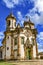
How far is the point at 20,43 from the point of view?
131ft

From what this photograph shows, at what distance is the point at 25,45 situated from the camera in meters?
40.5

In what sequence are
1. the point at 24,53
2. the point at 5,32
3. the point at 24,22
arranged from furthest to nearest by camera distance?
the point at 24,22 → the point at 5,32 → the point at 24,53

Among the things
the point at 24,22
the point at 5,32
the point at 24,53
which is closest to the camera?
the point at 24,53

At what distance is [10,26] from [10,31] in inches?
90.8

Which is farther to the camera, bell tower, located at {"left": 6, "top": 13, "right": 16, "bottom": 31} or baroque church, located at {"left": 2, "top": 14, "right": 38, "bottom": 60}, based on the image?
bell tower, located at {"left": 6, "top": 13, "right": 16, "bottom": 31}

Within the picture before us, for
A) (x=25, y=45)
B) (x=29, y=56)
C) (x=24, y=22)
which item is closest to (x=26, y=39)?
(x=25, y=45)

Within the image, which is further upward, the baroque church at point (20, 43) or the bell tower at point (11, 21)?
the bell tower at point (11, 21)

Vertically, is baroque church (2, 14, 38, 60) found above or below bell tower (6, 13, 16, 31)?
below

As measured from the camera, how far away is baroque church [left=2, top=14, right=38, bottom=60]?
4000 cm

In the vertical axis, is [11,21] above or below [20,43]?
above

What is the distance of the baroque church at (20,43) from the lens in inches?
1575

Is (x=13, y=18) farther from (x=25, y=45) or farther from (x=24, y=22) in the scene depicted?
(x=25, y=45)

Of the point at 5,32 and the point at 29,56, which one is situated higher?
the point at 5,32

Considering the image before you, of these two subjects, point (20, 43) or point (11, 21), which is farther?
point (11, 21)
